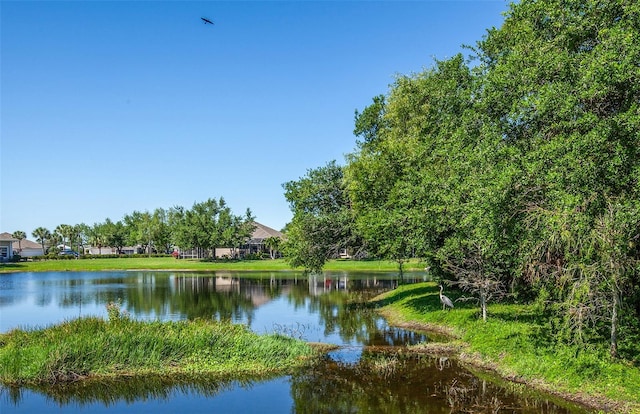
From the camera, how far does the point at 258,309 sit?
134ft

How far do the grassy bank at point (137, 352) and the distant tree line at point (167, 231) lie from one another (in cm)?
9150

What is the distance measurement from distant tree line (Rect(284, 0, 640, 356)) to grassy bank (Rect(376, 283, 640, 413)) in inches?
36.8

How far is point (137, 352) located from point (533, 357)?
53.7ft

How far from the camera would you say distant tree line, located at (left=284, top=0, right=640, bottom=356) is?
16.1 meters

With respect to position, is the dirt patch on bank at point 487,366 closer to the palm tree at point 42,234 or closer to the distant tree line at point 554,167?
the distant tree line at point 554,167

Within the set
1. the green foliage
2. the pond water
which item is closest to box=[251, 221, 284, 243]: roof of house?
the pond water

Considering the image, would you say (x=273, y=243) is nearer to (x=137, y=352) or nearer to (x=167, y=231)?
(x=167, y=231)

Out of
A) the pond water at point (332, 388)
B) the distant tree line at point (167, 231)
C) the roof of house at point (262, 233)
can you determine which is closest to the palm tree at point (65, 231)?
the distant tree line at point (167, 231)

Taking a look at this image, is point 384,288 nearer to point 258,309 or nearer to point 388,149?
point 258,309

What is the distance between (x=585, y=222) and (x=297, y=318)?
2438 centimetres

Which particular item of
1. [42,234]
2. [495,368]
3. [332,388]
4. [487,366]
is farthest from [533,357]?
[42,234]

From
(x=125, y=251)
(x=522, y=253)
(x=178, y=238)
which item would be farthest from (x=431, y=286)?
(x=125, y=251)

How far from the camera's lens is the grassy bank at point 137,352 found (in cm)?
2036

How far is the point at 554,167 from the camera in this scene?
1658 cm
